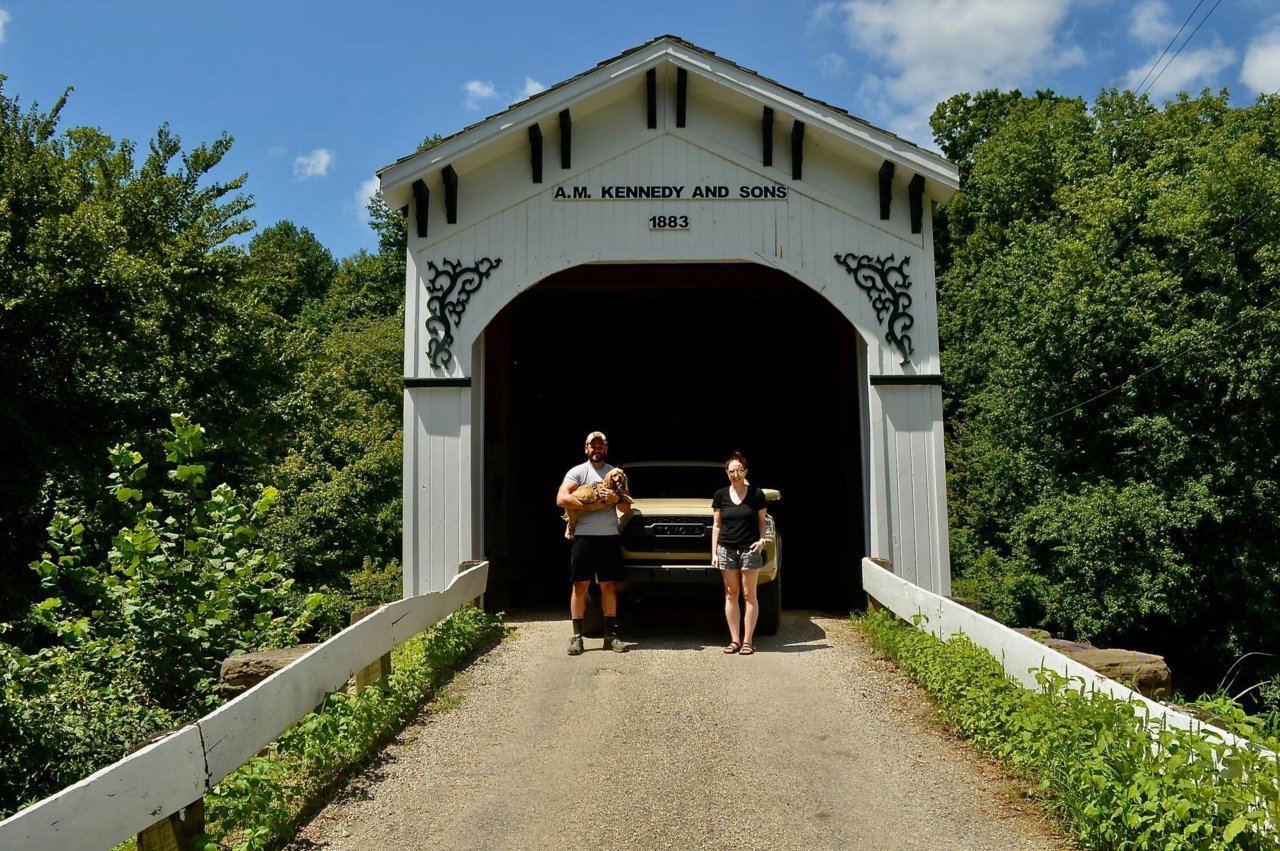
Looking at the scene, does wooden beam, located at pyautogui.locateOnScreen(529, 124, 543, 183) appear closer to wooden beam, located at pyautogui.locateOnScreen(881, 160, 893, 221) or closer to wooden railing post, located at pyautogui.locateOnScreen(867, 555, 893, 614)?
wooden beam, located at pyautogui.locateOnScreen(881, 160, 893, 221)

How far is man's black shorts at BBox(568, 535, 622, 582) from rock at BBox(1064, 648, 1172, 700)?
13.4ft

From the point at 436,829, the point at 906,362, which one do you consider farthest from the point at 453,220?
the point at 436,829

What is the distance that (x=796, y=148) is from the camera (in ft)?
39.0

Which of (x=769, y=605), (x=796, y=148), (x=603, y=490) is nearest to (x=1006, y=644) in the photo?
(x=769, y=605)

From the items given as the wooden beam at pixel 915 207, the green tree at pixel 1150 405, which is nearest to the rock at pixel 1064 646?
the wooden beam at pixel 915 207

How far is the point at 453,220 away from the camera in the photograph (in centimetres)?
1198

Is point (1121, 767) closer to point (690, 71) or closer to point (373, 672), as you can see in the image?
point (373, 672)

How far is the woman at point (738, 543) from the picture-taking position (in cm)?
948

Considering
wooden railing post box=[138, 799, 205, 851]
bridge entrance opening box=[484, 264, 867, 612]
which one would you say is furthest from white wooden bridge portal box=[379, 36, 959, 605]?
wooden railing post box=[138, 799, 205, 851]

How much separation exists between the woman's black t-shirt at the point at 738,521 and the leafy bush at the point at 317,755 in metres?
2.60

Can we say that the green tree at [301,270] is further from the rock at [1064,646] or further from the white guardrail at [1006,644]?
the rock at [1064,646]

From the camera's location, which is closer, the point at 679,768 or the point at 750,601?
the point at 679,768

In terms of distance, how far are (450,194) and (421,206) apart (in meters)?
0.35

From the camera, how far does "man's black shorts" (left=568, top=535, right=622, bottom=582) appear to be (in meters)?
9.46
